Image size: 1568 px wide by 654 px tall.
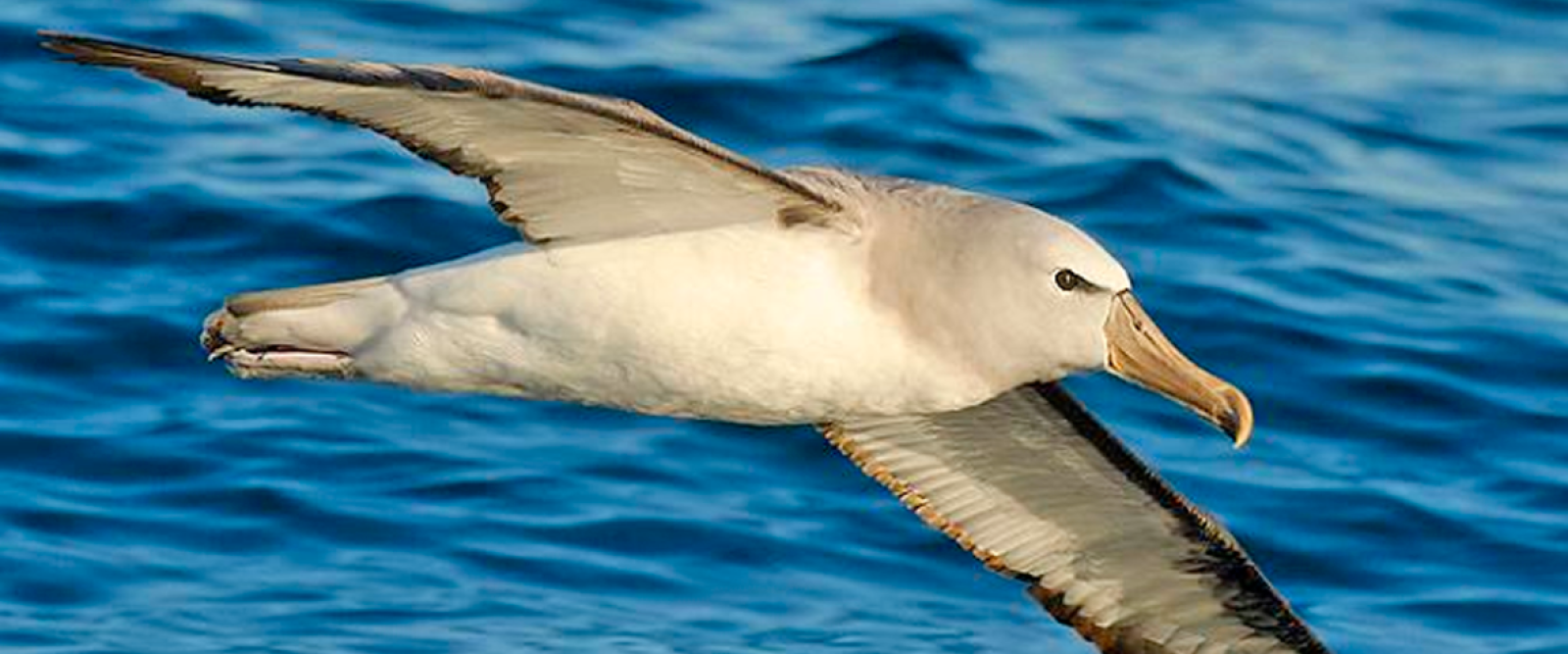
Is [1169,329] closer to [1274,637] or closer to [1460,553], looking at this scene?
[1460,553]

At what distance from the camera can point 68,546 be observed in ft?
31.4

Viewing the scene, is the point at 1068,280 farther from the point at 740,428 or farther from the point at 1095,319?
the point at 740,428

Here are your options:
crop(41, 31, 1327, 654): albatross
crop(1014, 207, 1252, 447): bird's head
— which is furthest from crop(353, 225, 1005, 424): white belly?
crop(1014, 207, 1252, 447): bird's head

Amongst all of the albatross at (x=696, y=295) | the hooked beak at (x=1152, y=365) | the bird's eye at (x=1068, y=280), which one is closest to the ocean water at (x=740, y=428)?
the albatross at (x=696, y=295)

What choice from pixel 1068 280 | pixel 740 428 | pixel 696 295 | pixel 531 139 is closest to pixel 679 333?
pixel 696 295

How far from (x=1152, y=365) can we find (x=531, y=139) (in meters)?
1.40

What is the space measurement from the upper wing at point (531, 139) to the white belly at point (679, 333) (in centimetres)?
6

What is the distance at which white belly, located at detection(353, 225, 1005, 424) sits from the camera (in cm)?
696

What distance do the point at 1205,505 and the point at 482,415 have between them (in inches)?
86.9

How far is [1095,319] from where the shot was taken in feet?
23.6

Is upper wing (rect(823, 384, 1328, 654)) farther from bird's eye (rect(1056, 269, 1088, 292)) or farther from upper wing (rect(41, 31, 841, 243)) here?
upper wing (rect(41, 31, 841, 243))

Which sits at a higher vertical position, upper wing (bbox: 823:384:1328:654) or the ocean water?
the ocean water

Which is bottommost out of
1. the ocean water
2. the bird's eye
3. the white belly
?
the white belly

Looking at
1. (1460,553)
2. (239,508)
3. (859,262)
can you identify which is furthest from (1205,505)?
(859,262)
